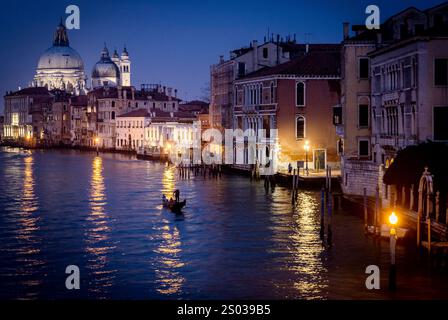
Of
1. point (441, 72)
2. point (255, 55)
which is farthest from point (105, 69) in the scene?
point (441, 72)

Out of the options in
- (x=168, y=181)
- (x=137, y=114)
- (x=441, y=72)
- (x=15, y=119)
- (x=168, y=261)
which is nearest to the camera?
(x=168, y=261)

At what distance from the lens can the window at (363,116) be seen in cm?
2945

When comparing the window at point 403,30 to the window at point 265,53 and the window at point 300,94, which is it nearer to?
the window at point 300,94

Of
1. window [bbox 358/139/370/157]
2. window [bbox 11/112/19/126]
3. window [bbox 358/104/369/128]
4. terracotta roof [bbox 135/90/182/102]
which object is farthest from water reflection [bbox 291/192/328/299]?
window [bbox 11/112/19/126]

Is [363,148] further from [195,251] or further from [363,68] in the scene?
[195,251]

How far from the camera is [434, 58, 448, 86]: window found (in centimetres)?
2241

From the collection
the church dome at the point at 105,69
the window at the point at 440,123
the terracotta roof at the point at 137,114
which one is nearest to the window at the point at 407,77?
the window at the point at 440,123

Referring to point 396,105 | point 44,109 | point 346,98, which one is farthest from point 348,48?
point 44,109

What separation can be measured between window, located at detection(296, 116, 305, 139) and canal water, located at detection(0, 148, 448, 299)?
18.6ft

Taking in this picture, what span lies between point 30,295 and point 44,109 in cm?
10518

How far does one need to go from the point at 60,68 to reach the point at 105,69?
69.3 ft

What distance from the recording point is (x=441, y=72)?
2247cm

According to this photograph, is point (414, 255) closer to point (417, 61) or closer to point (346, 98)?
point (417, 61)
